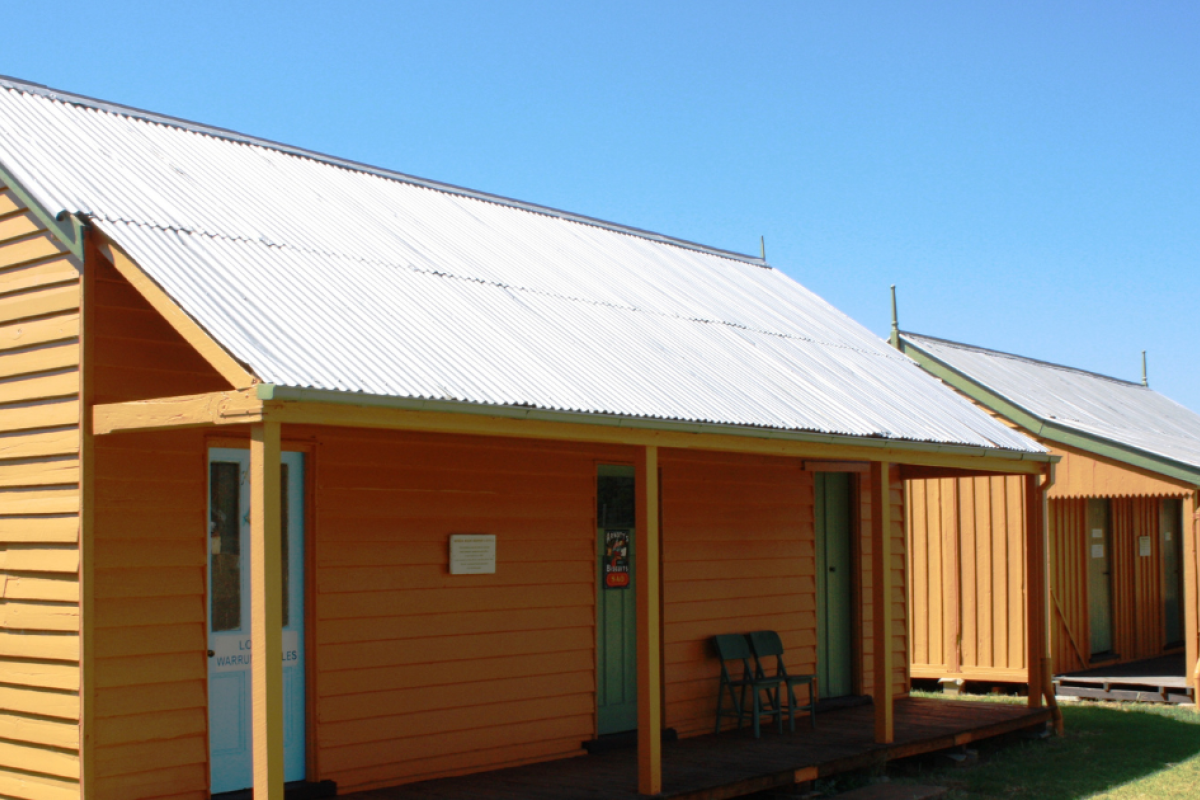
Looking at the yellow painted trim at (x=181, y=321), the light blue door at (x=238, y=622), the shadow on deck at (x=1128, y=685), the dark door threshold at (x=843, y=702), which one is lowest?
the shadow on deck at (x=1128, y=685)

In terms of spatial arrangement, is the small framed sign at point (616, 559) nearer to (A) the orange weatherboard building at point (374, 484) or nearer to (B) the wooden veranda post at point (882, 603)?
(A) the orange weatherboard building at point (374, 484)

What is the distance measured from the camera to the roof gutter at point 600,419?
546 centimetres

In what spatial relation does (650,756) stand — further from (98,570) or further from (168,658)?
(98,570)

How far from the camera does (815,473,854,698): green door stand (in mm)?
11641

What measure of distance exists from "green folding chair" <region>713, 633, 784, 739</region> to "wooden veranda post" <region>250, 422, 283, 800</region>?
5136 mm

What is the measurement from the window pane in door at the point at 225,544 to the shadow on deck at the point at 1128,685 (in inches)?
411

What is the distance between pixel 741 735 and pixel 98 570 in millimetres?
5363

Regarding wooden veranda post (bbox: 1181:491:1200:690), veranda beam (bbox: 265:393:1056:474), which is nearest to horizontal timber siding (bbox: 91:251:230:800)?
veranda beam (bbox: 265:393:1056:474)

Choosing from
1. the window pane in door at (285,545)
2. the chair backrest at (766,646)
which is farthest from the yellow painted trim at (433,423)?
the chair backrest at (766,646)

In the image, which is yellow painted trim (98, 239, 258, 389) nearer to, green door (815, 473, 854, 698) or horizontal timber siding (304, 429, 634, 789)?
horizontal timber siding (304, 429, 634, 789)

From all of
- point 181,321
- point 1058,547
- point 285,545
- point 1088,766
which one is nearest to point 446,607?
point 285,545

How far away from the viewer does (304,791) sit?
283 inches

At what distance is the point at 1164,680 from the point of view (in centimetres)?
1427

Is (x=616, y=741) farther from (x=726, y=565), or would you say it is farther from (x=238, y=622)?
(x=238, y=622)
